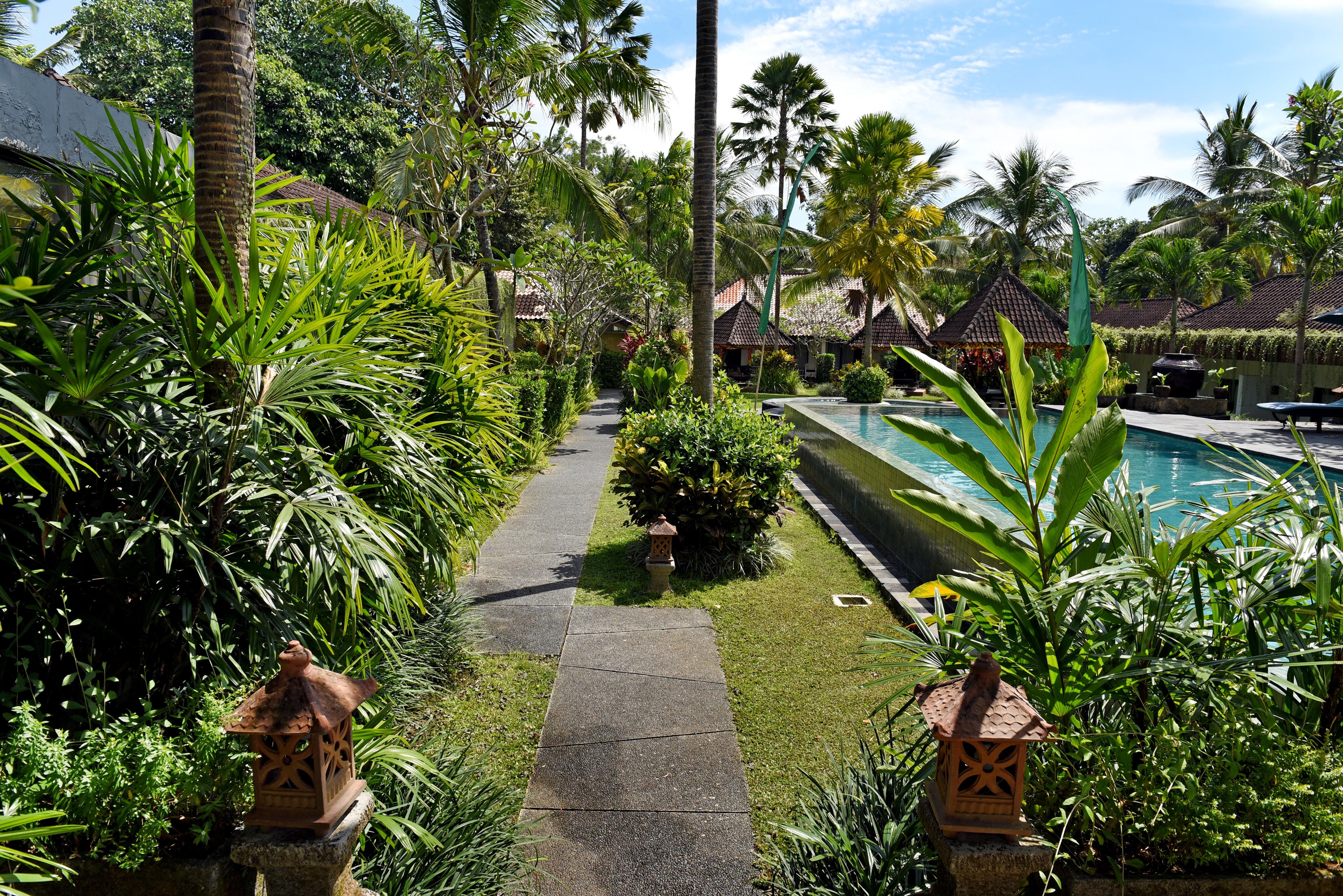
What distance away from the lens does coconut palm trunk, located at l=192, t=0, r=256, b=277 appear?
3346mm

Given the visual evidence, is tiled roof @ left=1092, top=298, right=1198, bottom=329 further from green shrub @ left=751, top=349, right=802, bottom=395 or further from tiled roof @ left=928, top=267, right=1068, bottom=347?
green shrub @ left=751, top=349, right=802, bottom=395

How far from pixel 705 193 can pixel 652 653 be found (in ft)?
19.3

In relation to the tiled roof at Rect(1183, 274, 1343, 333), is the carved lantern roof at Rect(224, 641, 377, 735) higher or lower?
lower

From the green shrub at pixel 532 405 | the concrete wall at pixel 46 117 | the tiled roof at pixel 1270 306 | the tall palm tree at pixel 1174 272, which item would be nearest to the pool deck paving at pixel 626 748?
the concrete wall at pixel 46 117

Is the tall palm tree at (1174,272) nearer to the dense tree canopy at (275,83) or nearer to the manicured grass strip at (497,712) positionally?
the dense tree canopy at (275,83)

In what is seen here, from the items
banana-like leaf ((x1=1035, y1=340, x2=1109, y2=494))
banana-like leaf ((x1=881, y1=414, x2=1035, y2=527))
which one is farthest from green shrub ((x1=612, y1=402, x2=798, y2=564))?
banana-like leaf ((x1=1035, y1=340, x2=1109, y2=494))

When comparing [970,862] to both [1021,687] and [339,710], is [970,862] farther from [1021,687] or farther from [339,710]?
[339,710]

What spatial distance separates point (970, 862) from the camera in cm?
233

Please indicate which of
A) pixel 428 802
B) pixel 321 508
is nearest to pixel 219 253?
pixel 321 508

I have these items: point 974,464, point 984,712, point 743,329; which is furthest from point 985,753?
point 743,329

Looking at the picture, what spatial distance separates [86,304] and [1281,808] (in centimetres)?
427

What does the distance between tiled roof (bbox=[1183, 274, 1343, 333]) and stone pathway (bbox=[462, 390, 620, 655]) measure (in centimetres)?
2194

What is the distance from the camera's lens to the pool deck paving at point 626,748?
3.38 m

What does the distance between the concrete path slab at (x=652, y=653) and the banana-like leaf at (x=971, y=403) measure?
295 centimetres
